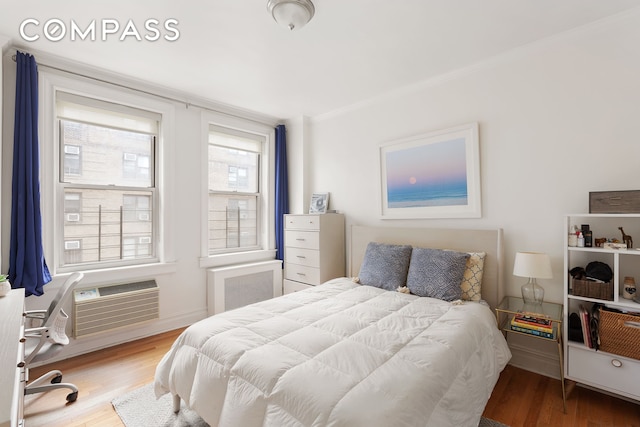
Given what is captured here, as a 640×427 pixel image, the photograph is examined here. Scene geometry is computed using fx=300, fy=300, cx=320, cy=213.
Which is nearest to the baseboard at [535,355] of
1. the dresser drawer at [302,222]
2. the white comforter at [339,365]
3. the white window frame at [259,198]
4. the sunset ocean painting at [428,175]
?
the white comforter at [339,365]

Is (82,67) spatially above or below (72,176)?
above

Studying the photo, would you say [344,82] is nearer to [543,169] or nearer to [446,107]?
[446,107]

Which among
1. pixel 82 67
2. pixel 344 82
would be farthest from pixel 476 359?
pixel 82 67

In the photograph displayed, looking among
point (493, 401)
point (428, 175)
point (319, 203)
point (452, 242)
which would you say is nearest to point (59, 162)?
point (319, 203)

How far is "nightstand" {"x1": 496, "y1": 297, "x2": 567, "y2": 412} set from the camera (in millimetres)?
2021

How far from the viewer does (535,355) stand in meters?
2.40

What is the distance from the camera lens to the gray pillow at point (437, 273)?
2.44m

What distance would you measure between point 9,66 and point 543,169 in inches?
172

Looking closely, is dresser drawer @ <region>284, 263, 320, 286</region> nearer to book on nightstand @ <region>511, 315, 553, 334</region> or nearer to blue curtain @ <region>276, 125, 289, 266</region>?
blue curtain @ <region>276, 125, 289, 266</region>

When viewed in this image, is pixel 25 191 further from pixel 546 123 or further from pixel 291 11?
pixel 546 123

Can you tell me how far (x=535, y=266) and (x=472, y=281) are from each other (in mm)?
469

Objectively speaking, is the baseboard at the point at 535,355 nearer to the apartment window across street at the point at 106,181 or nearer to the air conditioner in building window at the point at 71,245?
the apartment window across street at the point at 106,181

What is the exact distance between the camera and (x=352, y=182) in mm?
3750

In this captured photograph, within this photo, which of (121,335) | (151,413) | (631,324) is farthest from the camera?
(121,335)
